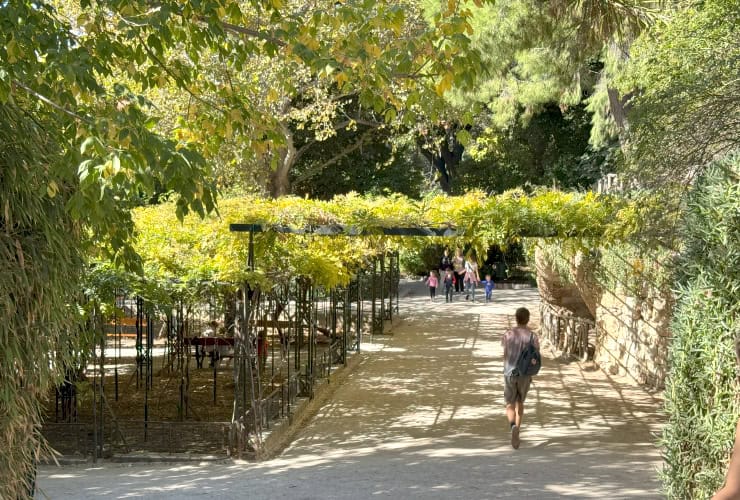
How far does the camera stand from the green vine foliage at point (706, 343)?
4.88 metres

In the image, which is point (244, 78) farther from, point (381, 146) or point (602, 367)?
point (381, 146)

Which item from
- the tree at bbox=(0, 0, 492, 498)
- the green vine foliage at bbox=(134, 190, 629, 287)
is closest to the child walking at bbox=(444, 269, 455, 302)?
the green vine foliage at bbox=(134, 190, 629, 287)

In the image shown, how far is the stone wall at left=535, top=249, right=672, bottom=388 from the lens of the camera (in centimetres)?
1508

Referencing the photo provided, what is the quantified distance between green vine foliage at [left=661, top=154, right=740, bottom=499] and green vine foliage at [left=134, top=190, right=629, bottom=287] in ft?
16.1

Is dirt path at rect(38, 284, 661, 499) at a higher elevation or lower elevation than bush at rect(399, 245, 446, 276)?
lower

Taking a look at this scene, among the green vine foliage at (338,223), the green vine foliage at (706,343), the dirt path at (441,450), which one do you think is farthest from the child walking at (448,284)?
the green vine foliage at (706,343)

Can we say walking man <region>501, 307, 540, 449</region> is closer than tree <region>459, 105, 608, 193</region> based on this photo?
Yes

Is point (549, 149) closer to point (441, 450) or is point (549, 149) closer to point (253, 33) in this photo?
point (441, 450)

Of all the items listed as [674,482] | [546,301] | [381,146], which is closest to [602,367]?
[546,301]

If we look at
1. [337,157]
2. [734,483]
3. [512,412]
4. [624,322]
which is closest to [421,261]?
[337,157]

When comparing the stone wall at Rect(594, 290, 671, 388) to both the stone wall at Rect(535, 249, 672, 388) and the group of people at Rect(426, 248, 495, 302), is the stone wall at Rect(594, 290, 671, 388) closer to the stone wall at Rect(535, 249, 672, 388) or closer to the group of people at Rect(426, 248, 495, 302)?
the stone wall at Rect(535, 249, 672, 388)

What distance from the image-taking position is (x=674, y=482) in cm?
559

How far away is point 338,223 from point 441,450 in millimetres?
2941

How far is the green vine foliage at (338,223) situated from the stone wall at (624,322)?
4392 millimetres
